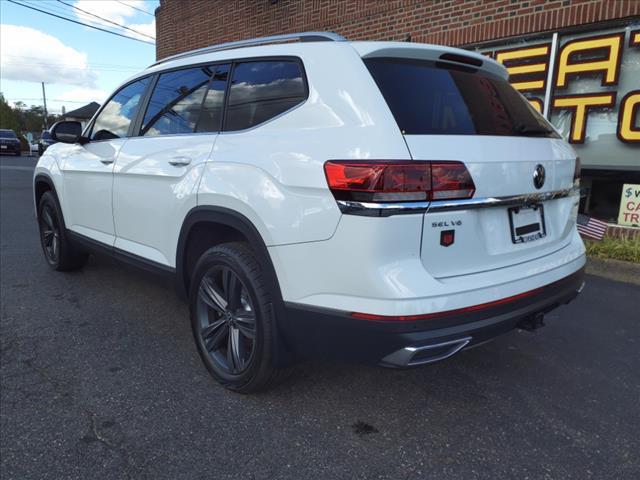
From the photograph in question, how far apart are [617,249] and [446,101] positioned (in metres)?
4.09

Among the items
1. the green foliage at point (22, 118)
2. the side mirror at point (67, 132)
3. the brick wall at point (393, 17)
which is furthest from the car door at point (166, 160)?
the green foliage at point (22, 118)

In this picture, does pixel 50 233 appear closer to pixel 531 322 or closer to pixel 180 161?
pixel 180 161

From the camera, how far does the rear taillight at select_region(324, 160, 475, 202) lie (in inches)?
76.3

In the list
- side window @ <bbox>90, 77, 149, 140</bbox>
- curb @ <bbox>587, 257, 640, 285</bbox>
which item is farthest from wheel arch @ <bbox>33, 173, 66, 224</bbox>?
curb @ <bbox>587, 257, 640, 285</bbox>

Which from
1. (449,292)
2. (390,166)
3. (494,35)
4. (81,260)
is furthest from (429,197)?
(494,35)

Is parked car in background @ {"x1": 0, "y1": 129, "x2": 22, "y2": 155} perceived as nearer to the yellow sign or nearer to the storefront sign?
the storefront sign

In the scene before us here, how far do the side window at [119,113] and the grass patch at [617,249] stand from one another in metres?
4.87

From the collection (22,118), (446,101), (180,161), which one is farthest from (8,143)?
(22,118)

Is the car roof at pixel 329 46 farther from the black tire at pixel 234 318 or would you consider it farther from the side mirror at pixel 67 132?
the side mirror at pixel 67 132

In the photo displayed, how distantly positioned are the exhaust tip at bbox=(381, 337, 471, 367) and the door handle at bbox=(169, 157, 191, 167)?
1.59m

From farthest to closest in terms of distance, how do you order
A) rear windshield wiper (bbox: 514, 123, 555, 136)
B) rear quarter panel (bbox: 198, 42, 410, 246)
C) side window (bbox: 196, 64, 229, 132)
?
side window (bbox: 196, 64, 229, 132) → rear windshield wiper (bbox: 514, 123, 555, 136) → rear quarter panel (bbox: 198, 42, 410, 246)

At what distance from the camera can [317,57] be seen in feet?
7.75

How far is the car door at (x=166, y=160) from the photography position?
284 cm

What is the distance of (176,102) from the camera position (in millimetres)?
3219
